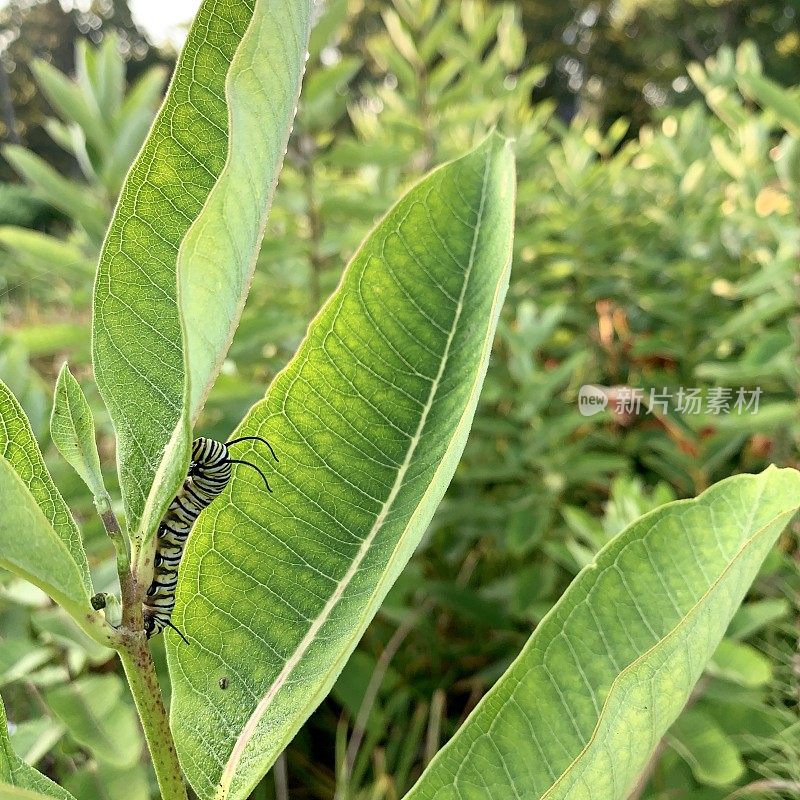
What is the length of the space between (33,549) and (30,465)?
0.09m

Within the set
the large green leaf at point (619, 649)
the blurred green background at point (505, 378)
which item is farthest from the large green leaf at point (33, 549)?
the blurred green background at point (505, 378)

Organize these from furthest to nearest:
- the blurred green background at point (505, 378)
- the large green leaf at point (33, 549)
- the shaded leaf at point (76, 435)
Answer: the blurred green background at point (505, 378), the shaded leaf at point (76, 435), the large green leaf at point (33, 549)

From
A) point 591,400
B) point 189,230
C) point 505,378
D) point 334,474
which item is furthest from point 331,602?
point 505,378

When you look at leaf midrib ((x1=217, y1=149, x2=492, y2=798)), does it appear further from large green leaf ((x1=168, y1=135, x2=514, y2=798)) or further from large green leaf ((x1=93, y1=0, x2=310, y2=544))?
large green leaf ((x1=93, y1=0, x2=310, y2=544))

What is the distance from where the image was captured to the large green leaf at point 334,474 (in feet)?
1.25

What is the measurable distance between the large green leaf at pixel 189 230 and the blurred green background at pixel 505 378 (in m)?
0.44

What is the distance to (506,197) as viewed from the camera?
409mm

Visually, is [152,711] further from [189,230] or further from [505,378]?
[505,378]

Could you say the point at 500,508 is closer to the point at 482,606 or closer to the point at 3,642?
the point at 482,606

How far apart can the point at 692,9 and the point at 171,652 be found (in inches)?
568

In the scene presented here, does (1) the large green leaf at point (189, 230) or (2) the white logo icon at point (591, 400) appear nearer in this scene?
(1) the large green leaf at point (189, 230)

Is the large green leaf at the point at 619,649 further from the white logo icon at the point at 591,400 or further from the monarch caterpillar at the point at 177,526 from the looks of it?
the white logo icon at the point at 591,400

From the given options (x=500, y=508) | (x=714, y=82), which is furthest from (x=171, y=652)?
(x=714, y=82)

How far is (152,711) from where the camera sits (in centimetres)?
34
